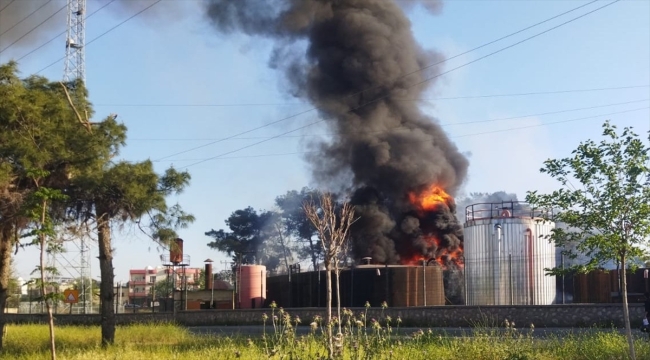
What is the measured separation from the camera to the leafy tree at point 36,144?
19694mm

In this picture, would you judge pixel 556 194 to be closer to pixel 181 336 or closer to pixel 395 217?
pixel 181 336

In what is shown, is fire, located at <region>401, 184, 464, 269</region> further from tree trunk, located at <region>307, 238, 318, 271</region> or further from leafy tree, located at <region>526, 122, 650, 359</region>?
leafy tree, located at <region>526, 122, 650, 359</region>

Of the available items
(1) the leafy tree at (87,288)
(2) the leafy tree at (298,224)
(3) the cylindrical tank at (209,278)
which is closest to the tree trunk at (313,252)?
(2) the leafy tree at (298,224)

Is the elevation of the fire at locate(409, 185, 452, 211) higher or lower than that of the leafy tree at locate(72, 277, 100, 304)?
higher

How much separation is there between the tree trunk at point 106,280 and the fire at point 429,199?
1182 inches

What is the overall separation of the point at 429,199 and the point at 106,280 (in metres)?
30.8

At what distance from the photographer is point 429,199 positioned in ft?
160

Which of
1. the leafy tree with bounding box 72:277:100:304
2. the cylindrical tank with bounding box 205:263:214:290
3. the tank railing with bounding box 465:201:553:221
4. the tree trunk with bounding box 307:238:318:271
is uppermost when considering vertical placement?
the tank railing with bounding box 465:201:553:221

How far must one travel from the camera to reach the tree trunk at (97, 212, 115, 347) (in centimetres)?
2066

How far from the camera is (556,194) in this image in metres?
12.9

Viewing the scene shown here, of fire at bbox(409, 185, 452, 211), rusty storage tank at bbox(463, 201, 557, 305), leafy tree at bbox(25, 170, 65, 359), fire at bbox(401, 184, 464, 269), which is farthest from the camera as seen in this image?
fire at bbox(409, 185, 452, 211)

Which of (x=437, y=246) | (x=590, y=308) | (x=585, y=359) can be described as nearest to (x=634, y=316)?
(x=590, y=308)

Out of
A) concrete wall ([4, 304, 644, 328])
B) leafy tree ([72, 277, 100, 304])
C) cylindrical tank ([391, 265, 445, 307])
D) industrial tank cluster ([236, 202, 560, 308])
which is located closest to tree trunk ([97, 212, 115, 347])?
concrete wall ([4, 304, 644, 328])

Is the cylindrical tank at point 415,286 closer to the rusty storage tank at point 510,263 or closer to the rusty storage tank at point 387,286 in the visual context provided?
A: the rusty storage tank at point 387,286
